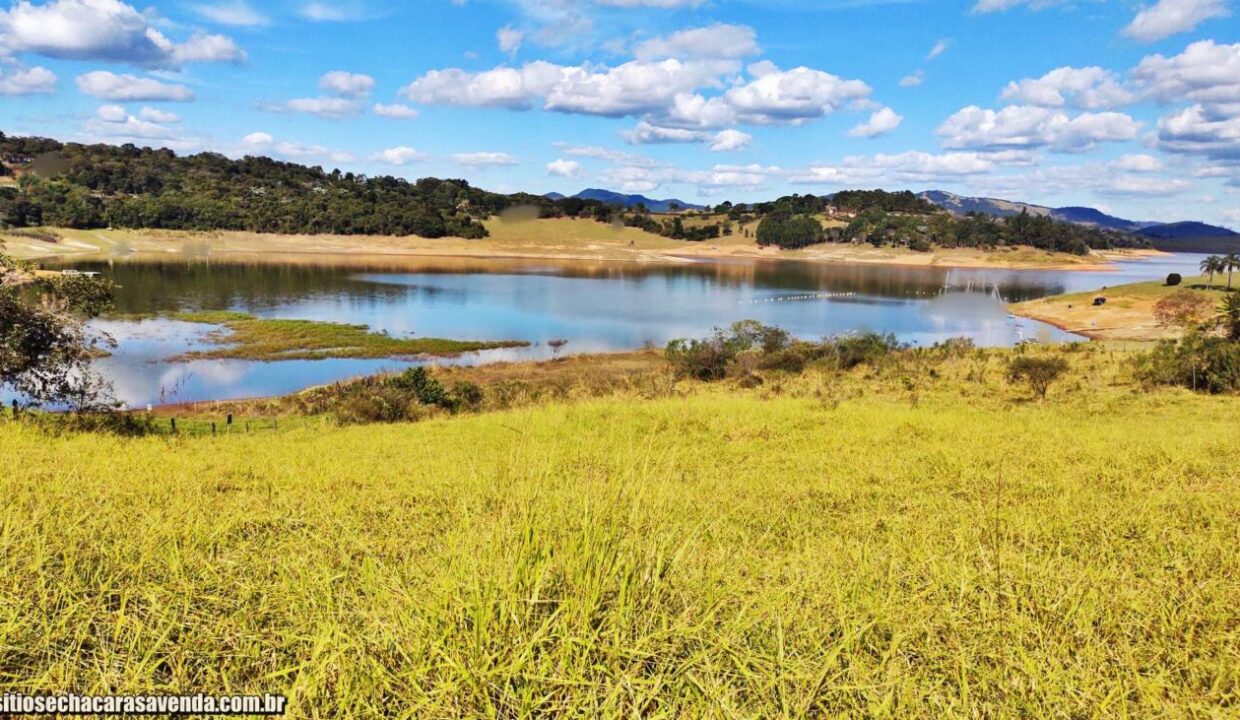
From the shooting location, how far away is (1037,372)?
676 inches

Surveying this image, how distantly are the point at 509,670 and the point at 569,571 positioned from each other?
0.41m

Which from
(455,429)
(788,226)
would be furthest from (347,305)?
(788,226)

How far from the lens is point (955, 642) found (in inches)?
102

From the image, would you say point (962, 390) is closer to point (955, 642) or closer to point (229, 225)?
point (955, 642)

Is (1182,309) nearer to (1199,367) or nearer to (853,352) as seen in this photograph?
(853,352)

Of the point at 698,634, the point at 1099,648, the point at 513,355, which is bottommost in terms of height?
the point at 513,355

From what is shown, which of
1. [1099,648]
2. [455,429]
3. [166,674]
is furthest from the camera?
[455,429]

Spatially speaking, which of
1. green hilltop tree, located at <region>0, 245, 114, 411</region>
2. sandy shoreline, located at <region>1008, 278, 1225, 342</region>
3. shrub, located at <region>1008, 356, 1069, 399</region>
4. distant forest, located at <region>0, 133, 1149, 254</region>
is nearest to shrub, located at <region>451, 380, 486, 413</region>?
green hilltop tree, located at <region>0, 245, 114, 411</region>

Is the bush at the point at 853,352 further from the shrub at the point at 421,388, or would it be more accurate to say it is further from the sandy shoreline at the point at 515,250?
the sandy shoreline at the point at 515,250

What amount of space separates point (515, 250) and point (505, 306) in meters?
62.2

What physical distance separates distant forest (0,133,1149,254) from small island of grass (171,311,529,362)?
6963 centimetres

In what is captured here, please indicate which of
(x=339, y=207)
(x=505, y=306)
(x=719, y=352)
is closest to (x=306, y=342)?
(x=505, y=306)

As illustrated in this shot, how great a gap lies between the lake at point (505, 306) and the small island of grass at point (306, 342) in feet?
Result: 4.06

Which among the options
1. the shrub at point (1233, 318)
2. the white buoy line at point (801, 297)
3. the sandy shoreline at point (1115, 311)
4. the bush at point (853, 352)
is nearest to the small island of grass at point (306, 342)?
the bush at point (853, 352)
